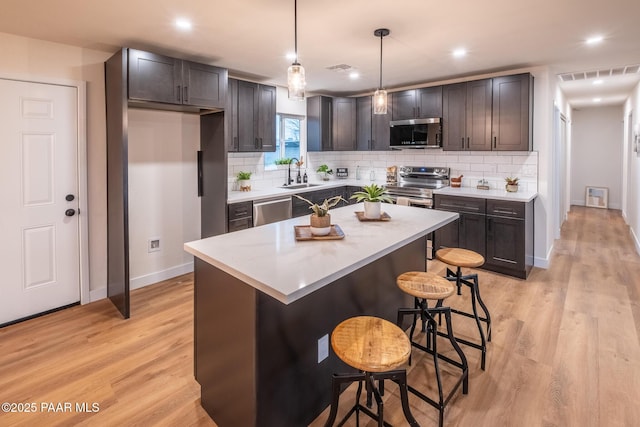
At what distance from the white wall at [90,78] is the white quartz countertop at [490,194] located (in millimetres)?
3878

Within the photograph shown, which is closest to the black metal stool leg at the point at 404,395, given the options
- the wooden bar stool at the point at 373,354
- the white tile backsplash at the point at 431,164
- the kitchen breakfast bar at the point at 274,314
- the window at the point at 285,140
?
the wooden bar stool at the point at 373,354

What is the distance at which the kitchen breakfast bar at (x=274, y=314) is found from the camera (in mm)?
1638

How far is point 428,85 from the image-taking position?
5.08m

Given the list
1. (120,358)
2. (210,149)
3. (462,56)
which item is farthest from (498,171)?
(120,358)

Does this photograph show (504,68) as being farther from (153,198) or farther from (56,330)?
(56,330)

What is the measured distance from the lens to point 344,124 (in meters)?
5.89

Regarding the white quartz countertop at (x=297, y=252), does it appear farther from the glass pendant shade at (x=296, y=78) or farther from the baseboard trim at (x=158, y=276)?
the baseboard trim at (x=158, y=276)

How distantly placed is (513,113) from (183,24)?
12.1 ft

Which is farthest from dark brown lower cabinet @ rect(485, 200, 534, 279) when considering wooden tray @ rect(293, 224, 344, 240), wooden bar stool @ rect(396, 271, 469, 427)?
wooden tray @ rect(293, 224, 344, 240)

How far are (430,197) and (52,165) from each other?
422 centimetres

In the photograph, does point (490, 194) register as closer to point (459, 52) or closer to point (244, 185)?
point (459, 52)

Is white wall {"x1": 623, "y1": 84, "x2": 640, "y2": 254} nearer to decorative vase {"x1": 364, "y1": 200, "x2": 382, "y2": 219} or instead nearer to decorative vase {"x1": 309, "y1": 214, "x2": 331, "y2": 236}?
decorative vase {"x1": 364, "y1": 200, "x2": 382, "y2": 219}

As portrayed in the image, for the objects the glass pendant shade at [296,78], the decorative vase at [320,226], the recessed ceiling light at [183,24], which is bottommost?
the decorative vase at [320,226]

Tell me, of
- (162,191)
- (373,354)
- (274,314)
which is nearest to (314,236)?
(274,314)
